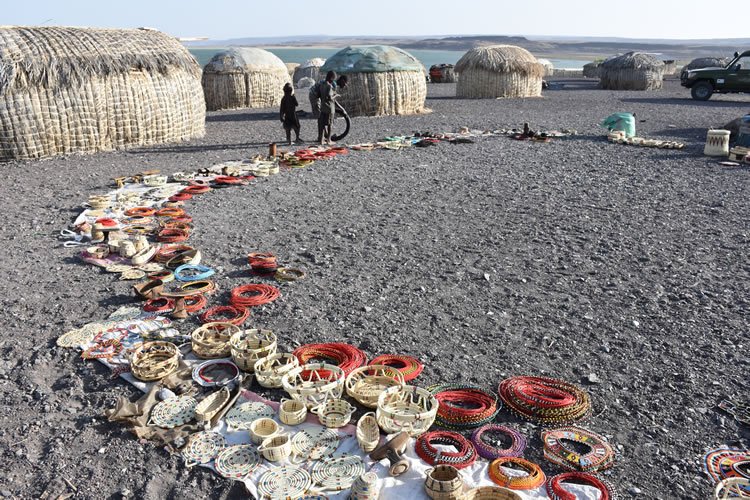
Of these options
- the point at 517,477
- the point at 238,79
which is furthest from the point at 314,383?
the point at 238,79

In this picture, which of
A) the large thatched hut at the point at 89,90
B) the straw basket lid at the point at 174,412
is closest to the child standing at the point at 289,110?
the large thatched hut at the point at 89,90

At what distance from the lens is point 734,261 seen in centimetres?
643

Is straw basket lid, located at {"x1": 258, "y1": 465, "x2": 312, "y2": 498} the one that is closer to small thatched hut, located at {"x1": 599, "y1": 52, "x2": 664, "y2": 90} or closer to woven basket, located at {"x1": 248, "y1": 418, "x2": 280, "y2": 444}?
woven basket, located at {"x1": 248, "y1": 418, "x2": 280, "y2": 444}

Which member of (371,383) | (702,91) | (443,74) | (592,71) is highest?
(592,71)

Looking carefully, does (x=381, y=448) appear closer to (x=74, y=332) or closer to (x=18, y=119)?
(x=74, y=332)

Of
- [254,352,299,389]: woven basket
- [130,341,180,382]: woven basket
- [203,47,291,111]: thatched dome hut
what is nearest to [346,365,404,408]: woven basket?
[254,352,299,389]: woven basket

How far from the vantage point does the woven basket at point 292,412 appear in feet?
12.5

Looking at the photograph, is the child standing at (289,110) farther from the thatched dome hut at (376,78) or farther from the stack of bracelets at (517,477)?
the stack of bracelets at (517,477)

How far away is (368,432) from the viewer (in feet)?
11.8

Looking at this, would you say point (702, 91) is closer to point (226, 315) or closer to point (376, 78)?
point (376, 78)

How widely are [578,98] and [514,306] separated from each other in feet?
72.3

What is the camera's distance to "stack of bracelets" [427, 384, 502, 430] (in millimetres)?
3820

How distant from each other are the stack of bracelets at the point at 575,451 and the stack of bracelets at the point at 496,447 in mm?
157

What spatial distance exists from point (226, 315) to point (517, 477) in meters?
3.11
